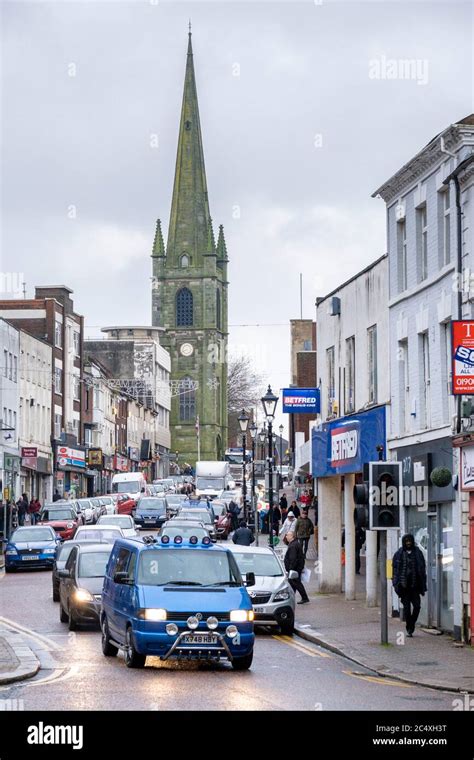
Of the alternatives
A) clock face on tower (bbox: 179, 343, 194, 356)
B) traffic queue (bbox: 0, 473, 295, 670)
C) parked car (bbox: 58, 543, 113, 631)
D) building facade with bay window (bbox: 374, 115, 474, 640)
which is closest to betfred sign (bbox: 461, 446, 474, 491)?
building facade with bay window (bbox: 374, 115, 474, 640)

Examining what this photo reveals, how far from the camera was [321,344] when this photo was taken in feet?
133

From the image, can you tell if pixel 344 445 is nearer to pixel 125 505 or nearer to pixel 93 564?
pixel 93 564

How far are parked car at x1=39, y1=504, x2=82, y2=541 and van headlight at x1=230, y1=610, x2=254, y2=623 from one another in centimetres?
3502

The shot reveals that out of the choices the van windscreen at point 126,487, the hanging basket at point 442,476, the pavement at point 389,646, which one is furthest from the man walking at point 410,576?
the van windscreen at point 126,487

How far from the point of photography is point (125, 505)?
78625 mm

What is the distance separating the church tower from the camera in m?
179

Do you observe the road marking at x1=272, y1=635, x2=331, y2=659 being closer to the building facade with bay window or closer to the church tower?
the building facade with bay window

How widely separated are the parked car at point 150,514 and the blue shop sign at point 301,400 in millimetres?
29635

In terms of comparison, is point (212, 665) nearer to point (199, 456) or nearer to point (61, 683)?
point (61, 683)

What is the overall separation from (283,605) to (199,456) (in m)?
150

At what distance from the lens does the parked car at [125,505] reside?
77.9m

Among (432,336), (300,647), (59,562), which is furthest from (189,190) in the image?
(300,647)

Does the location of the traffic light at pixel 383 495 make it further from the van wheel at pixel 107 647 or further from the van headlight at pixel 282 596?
the van wheel at pixel 107 647
